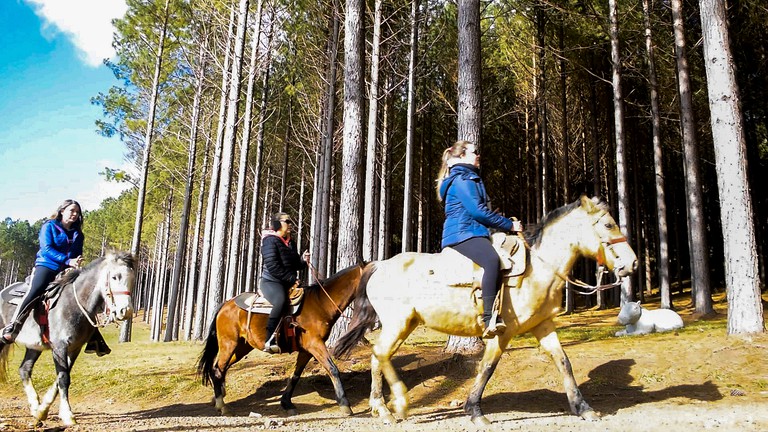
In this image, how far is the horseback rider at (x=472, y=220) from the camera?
4.93 metres

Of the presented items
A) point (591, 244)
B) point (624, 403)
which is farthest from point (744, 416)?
point (591, 244)

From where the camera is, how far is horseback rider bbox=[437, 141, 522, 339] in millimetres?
4934

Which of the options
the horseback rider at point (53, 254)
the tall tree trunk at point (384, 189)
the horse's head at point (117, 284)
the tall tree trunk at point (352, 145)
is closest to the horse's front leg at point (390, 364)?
the horse's head at point (117, 284)

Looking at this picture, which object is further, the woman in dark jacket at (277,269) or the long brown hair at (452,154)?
the woman in dark jacket at (277,269)

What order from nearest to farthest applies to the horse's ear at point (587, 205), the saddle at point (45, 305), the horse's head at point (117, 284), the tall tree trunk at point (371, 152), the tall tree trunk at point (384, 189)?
the horse's ear at point (587, 205)
the horse's head at point (117, 284)
the saddle at point (45, 305)
the tall tree trunk at point (371, 152)
the tall tree trunk at point (384, 189)

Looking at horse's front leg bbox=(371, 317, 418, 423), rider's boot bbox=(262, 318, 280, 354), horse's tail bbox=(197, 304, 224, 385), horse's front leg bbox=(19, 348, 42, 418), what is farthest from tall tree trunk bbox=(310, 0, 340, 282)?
horse's front leg bbox=(371, 317, 418, 423)

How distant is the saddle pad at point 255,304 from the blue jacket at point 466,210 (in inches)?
102

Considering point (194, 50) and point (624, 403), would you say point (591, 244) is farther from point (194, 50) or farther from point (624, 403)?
point (194, 50)

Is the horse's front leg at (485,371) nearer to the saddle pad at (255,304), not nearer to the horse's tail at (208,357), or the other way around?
the saddle pad at (255,304)

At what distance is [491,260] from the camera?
4941mm

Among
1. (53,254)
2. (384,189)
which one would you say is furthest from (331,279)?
(384,189)

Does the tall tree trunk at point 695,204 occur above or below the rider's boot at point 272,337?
above

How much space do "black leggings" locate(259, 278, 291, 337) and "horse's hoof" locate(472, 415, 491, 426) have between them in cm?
280

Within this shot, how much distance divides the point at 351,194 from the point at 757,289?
21.4 ft
